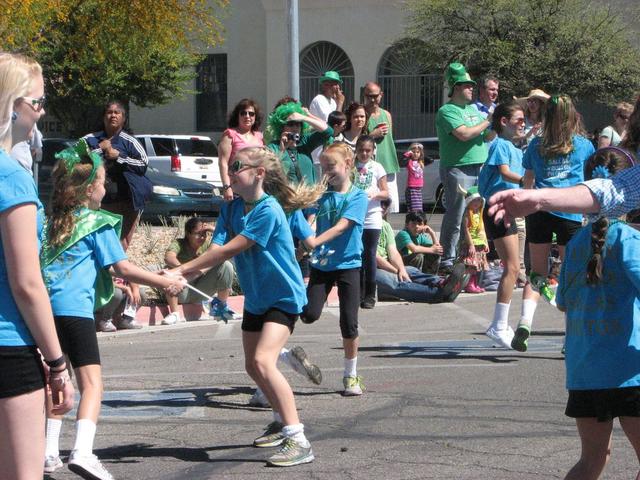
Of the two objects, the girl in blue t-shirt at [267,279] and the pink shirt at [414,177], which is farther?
the pink shirt at [414,177]

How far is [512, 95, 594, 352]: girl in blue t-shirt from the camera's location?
841cm

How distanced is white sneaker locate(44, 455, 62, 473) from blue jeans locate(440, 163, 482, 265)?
725cm

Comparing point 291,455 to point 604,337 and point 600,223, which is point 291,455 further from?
point 600,223

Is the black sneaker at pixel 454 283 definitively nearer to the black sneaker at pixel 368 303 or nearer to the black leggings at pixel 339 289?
the black sneaker at pixel 368 303

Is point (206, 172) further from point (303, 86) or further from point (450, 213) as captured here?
point (303, 86)

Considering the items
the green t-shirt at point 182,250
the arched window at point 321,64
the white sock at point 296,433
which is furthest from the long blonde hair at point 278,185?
the arched window at point 321,64

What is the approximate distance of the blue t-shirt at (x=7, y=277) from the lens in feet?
11.7

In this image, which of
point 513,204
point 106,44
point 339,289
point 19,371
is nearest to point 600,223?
point 513,204

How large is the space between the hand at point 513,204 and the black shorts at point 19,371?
1.57 metres

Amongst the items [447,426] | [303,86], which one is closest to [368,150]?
[447,426]

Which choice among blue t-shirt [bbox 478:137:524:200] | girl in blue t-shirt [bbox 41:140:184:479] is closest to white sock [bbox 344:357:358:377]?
girl in blue t-shirt [bbox 41:140:184:479]

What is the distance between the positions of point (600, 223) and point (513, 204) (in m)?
0.63

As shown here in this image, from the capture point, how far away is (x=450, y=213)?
12969 mm

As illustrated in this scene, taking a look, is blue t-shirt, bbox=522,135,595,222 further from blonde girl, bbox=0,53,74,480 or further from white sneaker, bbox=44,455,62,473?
blonde girl, bbox=0,53,74,480
